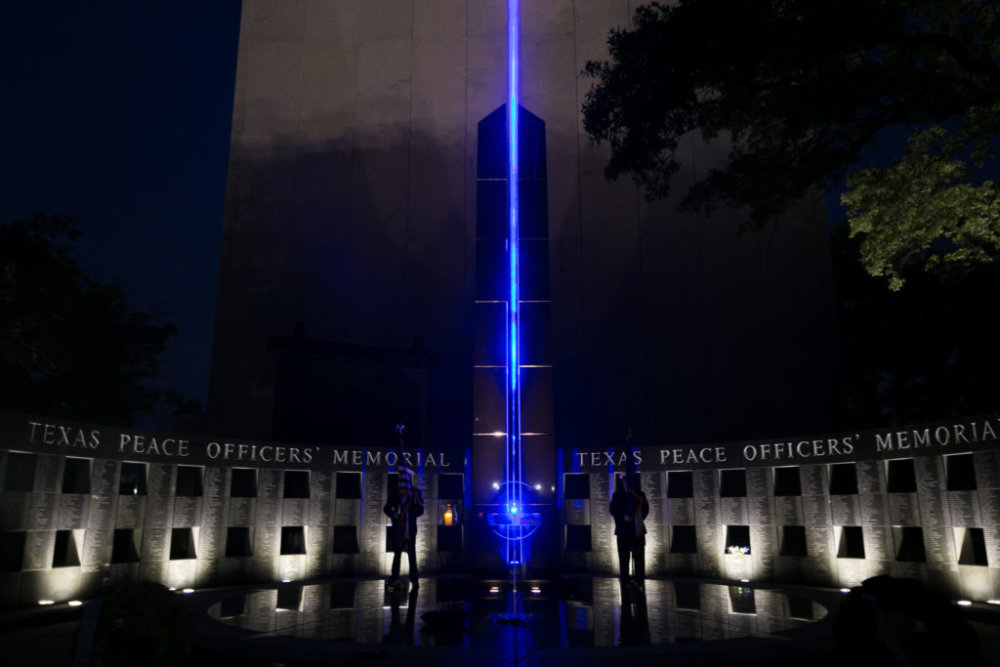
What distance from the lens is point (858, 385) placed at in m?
29.1

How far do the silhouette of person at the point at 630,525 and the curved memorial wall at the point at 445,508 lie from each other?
72 centimetres

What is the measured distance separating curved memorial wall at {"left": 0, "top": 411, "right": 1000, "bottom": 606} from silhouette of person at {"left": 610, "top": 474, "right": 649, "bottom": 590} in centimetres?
72

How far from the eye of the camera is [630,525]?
14289 mm

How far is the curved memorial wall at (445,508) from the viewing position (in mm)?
12344

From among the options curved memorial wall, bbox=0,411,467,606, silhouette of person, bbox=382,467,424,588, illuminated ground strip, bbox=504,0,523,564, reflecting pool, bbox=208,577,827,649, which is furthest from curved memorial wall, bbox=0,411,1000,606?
reflecting pool, bbox=208,577,827,649

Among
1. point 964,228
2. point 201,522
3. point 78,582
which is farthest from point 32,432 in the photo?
point 964,228

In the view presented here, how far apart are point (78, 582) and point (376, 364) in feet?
39.5

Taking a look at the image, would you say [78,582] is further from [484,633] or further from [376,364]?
[376,364]

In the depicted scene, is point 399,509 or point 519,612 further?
point 399,509

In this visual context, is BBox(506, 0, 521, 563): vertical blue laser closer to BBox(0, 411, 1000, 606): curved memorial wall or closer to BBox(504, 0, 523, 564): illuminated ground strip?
BBox(504, 0, 523, 564): illuminated ground strip

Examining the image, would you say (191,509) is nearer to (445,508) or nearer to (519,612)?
(445,508)

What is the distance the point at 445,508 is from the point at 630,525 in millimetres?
5738

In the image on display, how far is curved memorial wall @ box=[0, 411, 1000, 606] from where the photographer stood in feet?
40.5

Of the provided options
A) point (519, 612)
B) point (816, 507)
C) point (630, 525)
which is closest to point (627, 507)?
point (630, 525)
